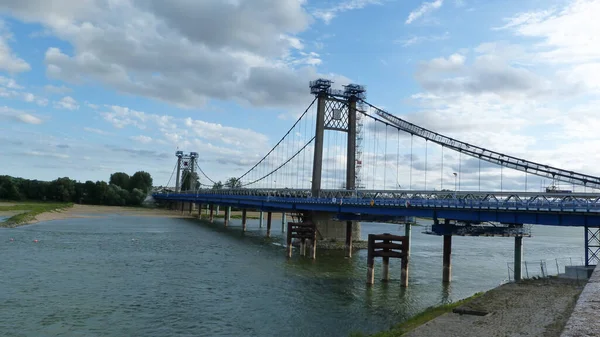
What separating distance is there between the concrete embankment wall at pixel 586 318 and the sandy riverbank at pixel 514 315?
843 cm

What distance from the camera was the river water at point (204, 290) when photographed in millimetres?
25562

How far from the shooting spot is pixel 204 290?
114 ft

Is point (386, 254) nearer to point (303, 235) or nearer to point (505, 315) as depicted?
point (505, 315)

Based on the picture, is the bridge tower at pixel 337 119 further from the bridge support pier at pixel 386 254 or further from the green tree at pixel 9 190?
the green tree at pixel 9 190

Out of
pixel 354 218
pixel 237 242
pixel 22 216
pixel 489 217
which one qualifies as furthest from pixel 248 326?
pixel 22 216

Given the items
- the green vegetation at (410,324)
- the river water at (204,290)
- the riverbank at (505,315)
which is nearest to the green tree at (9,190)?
the river water at (204,290)

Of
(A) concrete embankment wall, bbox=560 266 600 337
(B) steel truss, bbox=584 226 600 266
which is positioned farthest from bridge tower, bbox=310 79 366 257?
(A) concrete embankment wall, bbox=560 266 600 337

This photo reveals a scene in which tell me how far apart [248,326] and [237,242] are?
46614mm

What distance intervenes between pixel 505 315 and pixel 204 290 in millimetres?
19916

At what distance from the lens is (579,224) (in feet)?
108

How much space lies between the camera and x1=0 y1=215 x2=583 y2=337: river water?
25.6 metres

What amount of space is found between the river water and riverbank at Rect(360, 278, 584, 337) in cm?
407

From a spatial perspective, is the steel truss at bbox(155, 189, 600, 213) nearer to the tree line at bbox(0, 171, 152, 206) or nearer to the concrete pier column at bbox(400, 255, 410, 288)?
the concrete pier column at bbox(400, 255, 410, 288)

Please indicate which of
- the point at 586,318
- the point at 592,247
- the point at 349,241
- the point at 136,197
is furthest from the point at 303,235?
the point at 136,197
